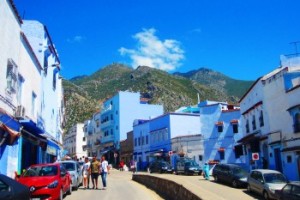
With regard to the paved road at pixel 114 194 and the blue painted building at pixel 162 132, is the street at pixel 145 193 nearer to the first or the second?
the paved road at pixel 114 194

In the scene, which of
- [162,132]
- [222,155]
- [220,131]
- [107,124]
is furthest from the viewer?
[107,124]

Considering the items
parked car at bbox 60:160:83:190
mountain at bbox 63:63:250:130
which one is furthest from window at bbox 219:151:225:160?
mountain at bbox 63:63:250:130

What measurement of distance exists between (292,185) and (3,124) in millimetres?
12303

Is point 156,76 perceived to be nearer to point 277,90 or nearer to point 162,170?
point 162,170

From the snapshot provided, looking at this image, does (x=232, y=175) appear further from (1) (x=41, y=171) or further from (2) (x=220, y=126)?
(2) (x=220, y=126)

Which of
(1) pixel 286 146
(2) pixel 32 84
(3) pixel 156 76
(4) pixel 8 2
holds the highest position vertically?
(3) pixel 156 76

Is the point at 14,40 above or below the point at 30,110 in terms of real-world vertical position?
above

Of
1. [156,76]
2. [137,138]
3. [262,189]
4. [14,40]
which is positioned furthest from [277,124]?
[156,76]

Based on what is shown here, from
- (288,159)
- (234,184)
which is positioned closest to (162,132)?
(288,159)

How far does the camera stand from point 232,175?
89.1ft

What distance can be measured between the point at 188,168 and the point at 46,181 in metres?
25.5

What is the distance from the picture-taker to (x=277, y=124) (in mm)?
30859

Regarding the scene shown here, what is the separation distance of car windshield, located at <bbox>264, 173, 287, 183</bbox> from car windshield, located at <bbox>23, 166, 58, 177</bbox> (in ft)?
39.2

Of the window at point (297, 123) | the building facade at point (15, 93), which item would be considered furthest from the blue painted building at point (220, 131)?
the building facade at point (15, 93)
